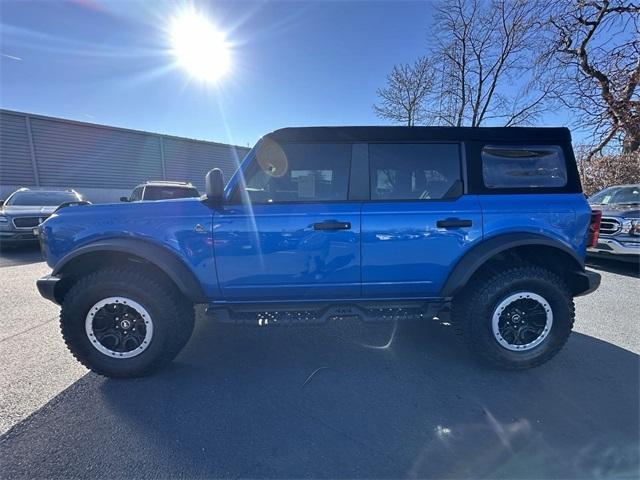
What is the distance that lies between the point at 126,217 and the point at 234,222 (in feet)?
3.02

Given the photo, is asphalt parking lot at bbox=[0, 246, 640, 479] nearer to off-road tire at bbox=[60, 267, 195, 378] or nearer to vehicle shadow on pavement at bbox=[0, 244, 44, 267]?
off-road tire at bbox=[60, 267, 195, 378]

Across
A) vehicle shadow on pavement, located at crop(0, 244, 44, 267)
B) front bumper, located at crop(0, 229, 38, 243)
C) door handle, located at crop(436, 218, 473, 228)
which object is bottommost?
vehicle shadow on pavement, located at crop(0, 244, 44, 267)

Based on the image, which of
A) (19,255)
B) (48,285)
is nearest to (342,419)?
(48,285)

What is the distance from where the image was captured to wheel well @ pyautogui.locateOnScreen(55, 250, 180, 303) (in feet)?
8.54

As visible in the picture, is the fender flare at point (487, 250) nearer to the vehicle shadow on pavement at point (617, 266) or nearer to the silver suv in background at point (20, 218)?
the vehicle shadow on pavement at point (617, 266)

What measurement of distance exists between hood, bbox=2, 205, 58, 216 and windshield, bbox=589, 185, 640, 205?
44.7 feet

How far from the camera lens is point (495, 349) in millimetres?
2676

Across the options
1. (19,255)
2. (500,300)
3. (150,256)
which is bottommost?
(19,255)

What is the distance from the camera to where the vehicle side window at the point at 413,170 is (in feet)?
8.84

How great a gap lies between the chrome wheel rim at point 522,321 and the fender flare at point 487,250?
0.44m

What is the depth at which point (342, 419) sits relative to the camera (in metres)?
2.15

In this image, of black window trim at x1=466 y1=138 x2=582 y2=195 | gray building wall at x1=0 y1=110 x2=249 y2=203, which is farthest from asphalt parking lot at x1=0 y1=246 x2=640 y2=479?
gray building wall at x1=0 y1=110 x2=249 y2=203

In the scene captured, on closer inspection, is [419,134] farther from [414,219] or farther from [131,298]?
[131,298]

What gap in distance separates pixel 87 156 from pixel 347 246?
1954 cm
